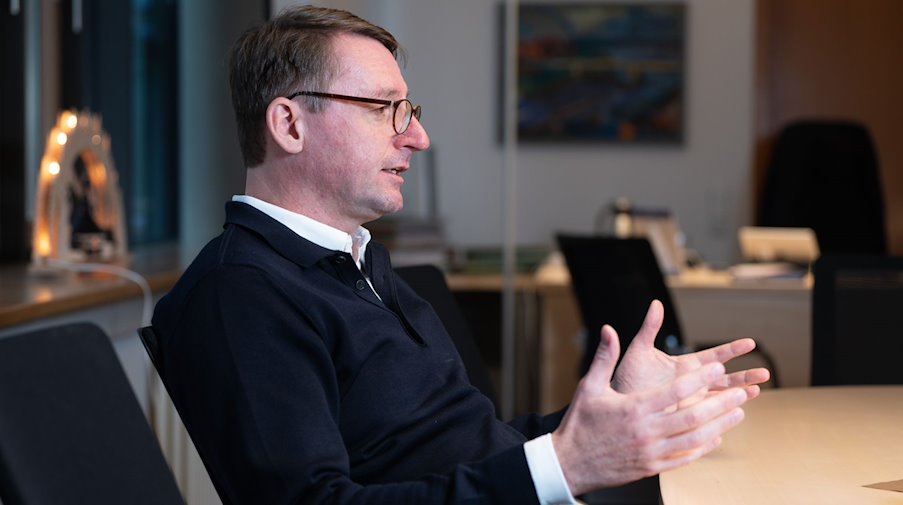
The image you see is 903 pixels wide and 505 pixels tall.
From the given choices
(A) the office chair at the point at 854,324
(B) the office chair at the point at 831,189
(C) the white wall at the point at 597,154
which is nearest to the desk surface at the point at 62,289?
(A) the office chair at the point at 854,324

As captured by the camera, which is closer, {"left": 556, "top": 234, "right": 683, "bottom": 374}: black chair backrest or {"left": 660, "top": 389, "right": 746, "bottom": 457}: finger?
{"left": 660, "top": 389, "right": 746, "bottom": 457}: finger

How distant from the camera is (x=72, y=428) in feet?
3.94

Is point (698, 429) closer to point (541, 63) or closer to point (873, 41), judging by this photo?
point (541, 63)

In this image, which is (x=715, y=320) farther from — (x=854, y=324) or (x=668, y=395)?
(x=668, y=395)

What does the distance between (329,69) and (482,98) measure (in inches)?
187

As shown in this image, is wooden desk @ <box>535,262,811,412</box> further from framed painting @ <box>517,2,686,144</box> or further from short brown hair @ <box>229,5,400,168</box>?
short brown hair @ <box>229,5,400,168</box>

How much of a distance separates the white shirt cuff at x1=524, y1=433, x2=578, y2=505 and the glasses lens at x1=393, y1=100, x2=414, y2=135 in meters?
0.49

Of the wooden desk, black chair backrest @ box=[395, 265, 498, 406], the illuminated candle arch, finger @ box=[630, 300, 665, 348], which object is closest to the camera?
finger @ box=[630, 300, 665, 348]

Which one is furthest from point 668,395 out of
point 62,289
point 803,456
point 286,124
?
point 62,289

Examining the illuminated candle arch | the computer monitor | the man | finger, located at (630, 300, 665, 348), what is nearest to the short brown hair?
the man

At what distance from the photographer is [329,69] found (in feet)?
4.69

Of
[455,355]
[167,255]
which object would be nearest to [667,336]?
[167,255]

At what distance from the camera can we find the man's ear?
4.62 ft

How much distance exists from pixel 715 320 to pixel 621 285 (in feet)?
2.57
